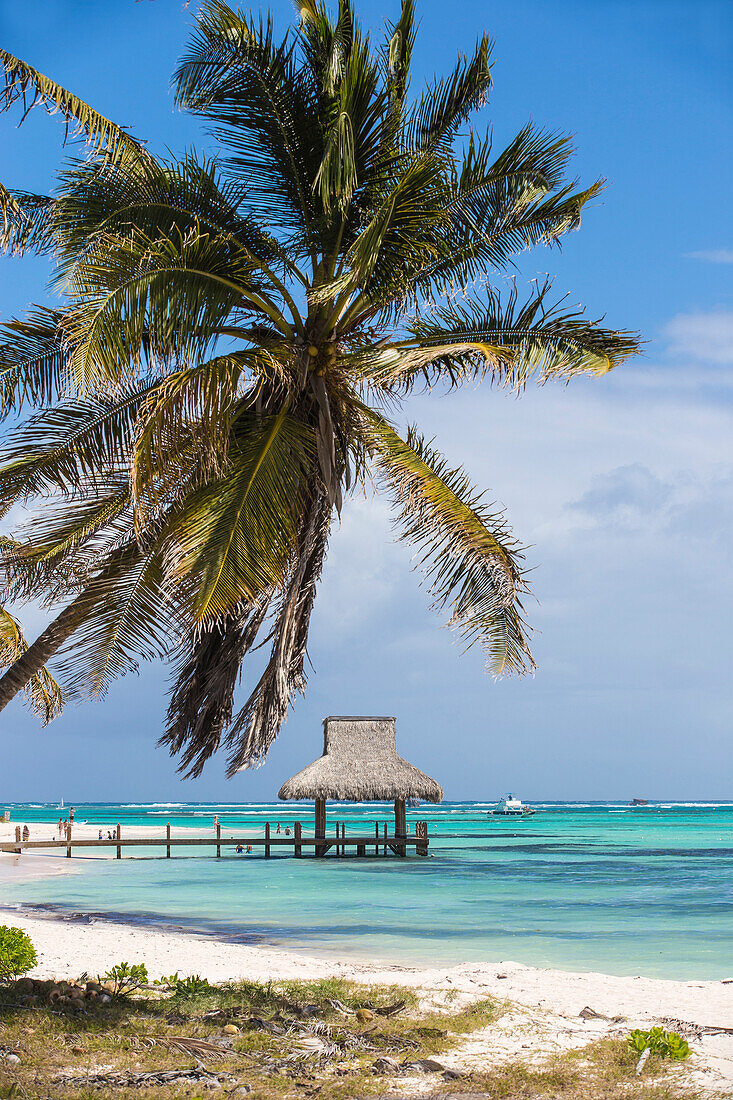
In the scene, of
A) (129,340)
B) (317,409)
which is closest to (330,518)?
(317,409)

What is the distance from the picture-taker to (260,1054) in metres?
5.57

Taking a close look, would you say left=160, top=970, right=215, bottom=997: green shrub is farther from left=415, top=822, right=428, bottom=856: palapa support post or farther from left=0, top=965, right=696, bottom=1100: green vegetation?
left=415, top=822, right=428, bottom=856: palapa support post

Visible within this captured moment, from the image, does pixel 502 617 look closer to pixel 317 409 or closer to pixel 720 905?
pixel 317 409

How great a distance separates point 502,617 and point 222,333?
263cm

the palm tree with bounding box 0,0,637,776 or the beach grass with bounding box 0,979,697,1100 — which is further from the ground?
the palm tree with bounding box 0,0,637,776

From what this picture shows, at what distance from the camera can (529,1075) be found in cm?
541

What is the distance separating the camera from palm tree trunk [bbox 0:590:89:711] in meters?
5.86

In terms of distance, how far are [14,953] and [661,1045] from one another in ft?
14.8

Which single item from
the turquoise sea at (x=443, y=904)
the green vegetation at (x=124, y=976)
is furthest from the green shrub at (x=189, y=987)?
the turquoise sea at (x=443, y=904)

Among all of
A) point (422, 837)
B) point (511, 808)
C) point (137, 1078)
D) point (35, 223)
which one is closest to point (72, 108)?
point (35, 223)

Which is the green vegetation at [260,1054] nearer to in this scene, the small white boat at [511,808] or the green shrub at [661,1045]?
the green shrub at [661,1045]

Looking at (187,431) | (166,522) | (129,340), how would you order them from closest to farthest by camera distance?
(129,340) → (187,431) → (166,522)

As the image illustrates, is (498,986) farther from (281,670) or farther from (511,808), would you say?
(511,808)

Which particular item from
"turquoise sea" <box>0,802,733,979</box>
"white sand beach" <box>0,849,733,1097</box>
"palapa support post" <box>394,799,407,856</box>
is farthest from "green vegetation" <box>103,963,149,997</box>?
"palapa support post" <box>394,799,407,856</box>
